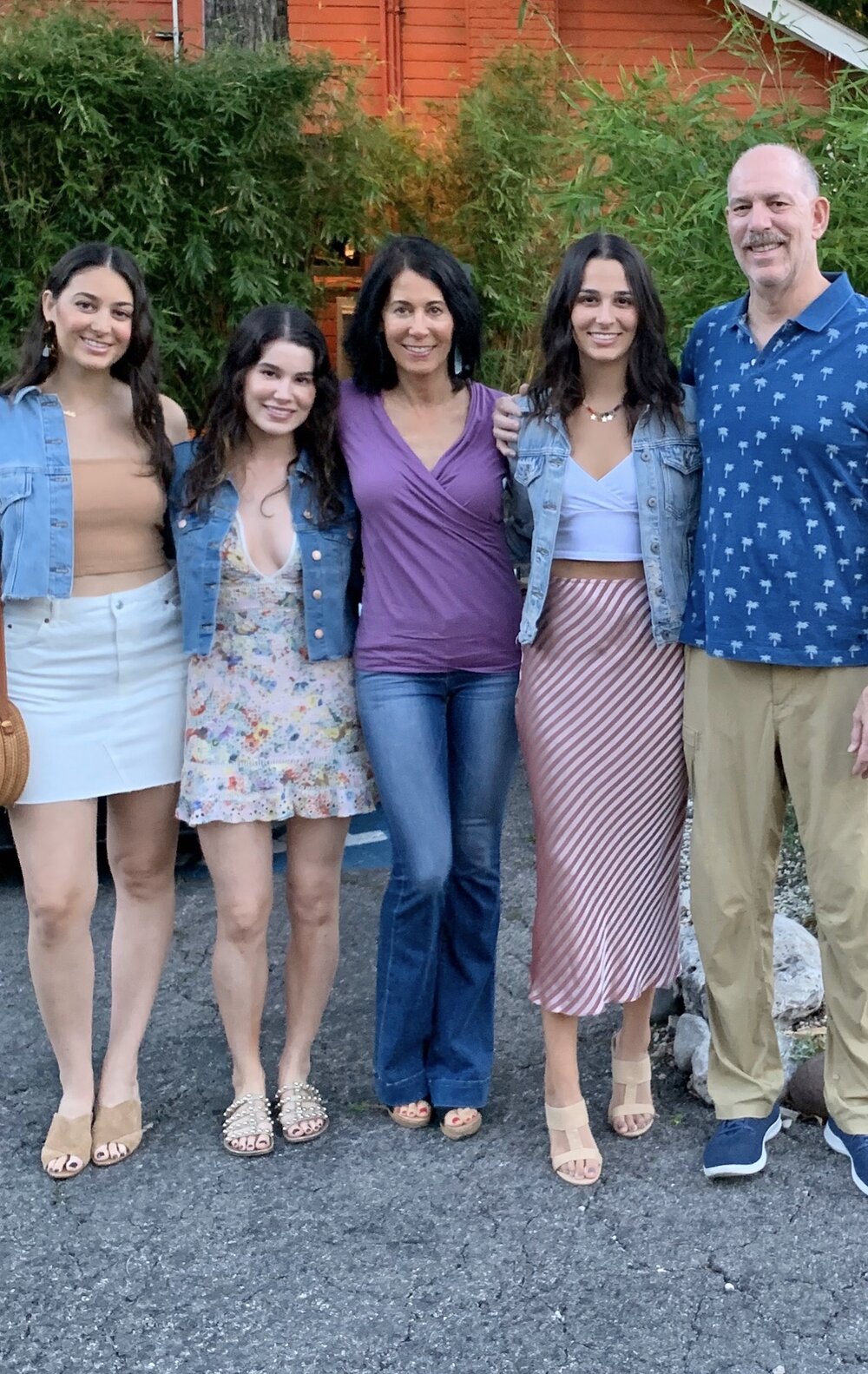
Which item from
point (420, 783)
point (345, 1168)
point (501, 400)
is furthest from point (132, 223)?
point (345, 1168)

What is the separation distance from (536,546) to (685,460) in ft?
1.27

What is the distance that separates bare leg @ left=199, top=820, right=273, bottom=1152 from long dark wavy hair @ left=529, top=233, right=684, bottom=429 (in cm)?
119

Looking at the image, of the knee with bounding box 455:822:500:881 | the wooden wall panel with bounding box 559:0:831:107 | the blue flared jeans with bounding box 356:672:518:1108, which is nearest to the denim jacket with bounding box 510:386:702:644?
the blue flared jeans with bounding box 356:672:518:1108

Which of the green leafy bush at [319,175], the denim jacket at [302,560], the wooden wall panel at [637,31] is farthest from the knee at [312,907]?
the wooden wall panel at [637,31]

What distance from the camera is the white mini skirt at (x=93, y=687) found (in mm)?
3121

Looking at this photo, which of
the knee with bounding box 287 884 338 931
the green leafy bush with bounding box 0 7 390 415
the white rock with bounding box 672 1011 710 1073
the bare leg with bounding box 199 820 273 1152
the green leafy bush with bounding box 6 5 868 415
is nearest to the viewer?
the bare leg with bounding box 199 820 273 1152

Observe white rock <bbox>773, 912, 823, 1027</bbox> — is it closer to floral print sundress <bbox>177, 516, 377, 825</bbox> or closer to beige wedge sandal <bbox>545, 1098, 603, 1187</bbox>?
beige wedge sandal <bbox>545, 1098, 603, 1187</bbox>

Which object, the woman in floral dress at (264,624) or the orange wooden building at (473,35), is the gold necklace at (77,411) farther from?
the orange wooden building at (473,35)

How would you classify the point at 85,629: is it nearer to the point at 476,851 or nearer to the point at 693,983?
the point at 476,851

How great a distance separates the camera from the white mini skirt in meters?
3.12

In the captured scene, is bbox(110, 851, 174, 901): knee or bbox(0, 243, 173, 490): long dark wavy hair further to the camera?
bbox(110, 851, 174, 901): knee

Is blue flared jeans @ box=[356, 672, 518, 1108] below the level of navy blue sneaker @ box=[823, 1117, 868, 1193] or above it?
above

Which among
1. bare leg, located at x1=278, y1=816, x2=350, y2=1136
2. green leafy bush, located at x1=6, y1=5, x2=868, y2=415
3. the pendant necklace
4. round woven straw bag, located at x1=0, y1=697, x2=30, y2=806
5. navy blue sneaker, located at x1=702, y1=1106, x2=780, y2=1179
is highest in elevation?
green leafy bush, located at x1=6, y1=5, x2=868, y2=415

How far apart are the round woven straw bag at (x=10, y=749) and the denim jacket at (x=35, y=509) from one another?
0.15 meters
